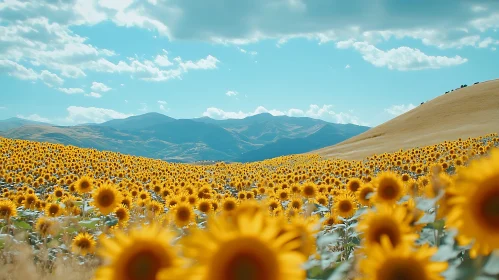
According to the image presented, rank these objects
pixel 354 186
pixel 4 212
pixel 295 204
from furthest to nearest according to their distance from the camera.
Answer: pixel 295 204 → pixel 354 186 → pixel 4 212

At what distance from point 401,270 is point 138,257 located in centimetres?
126

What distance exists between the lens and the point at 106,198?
22.4 ft

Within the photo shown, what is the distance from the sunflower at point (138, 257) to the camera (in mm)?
2037

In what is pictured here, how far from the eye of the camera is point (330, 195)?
10297 mm

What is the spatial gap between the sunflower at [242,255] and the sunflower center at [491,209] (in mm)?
919

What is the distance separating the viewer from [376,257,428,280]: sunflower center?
1.82 m

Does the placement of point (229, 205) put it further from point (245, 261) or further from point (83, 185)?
point (245, 261)

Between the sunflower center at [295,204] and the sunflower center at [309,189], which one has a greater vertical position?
the sunflower center at [309,189]

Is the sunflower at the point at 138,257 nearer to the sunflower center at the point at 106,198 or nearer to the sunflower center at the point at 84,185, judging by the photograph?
the sunflower center at the point at 106,198

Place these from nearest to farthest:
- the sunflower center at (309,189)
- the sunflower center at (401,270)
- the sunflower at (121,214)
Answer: the sunflower center at (401,270) → the sunflower at (121,214) → the sunflower center at (309,189)

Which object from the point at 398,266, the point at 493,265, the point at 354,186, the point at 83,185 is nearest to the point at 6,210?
the point at 83,185

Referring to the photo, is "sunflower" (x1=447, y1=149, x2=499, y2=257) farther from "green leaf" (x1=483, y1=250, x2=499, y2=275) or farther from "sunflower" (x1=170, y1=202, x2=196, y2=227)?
"sunflower" (x1=170, y1=202, x2=196, y2=227)

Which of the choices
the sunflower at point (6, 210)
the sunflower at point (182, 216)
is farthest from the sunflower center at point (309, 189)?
the sunflower at point (6, 210)

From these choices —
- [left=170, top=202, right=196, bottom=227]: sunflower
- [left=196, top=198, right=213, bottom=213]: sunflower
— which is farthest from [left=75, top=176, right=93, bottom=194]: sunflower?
[left=170, top=202, right=196, bottom=227]: sunflower
